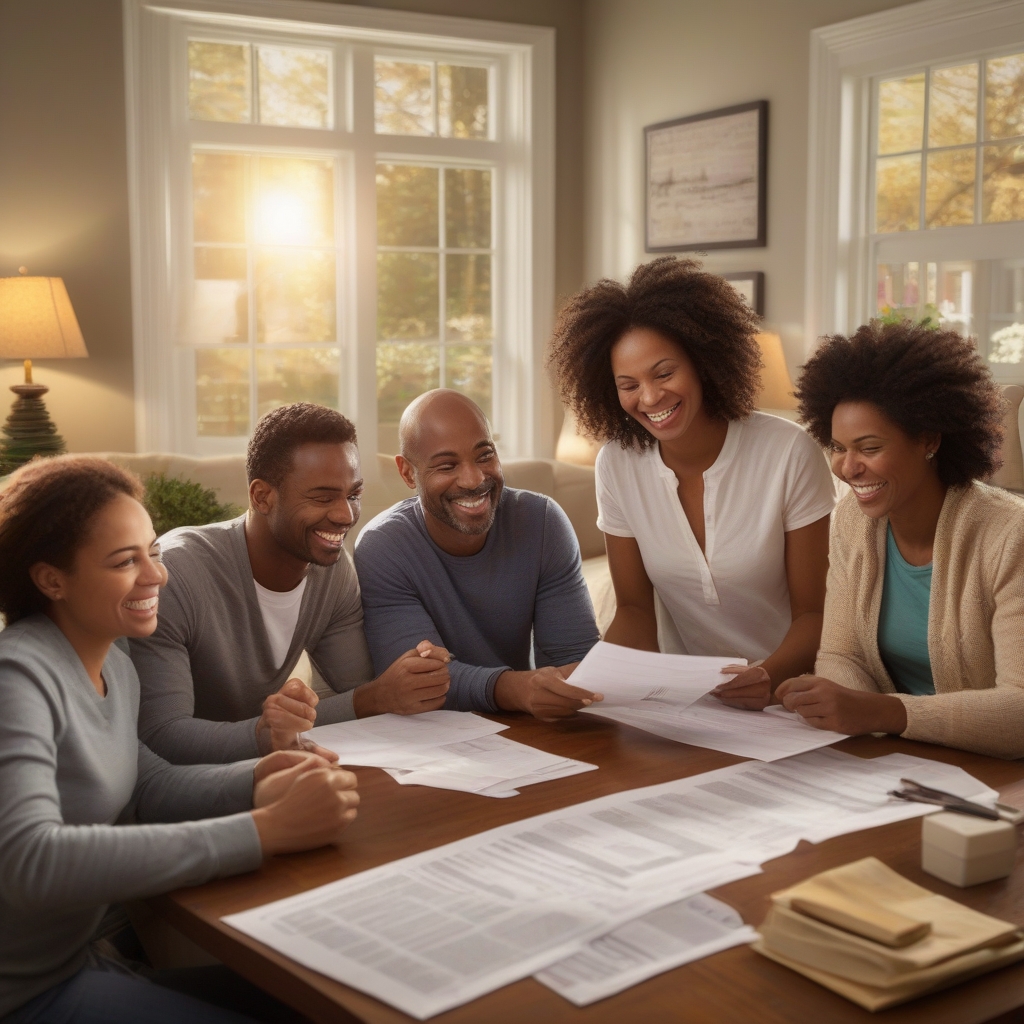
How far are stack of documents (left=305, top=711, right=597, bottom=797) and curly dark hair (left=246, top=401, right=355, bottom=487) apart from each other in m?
0.43

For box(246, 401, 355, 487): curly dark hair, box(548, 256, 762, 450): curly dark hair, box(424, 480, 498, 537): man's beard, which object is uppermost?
box(548, 256, 762, 450): curly dark hair

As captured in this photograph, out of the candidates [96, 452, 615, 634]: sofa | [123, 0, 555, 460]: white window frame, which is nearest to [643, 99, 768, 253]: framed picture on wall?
[123, 0, 555, 460]: white window frame

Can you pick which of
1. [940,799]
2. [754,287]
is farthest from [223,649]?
[754,287]

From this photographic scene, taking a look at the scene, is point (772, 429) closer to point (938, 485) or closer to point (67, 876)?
point (938, 485)

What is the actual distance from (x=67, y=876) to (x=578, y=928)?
0.51m

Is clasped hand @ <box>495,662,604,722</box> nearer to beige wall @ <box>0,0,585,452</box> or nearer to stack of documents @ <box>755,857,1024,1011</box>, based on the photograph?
stack of documents @ <box>755,857,1024,1011</box>

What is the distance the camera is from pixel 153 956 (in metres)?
1.65

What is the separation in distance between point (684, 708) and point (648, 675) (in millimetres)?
147

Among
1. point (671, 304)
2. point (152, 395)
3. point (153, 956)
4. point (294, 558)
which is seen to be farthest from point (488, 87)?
point (153, 956)

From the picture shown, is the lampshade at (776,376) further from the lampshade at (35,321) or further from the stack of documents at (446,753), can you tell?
the stack of documents at (446,753)

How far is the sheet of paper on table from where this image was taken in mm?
1021

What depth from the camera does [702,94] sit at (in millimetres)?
5176

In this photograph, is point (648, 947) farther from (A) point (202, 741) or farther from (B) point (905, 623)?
(B) point (905, 623)

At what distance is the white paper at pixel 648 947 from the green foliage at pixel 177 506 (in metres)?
2.02
